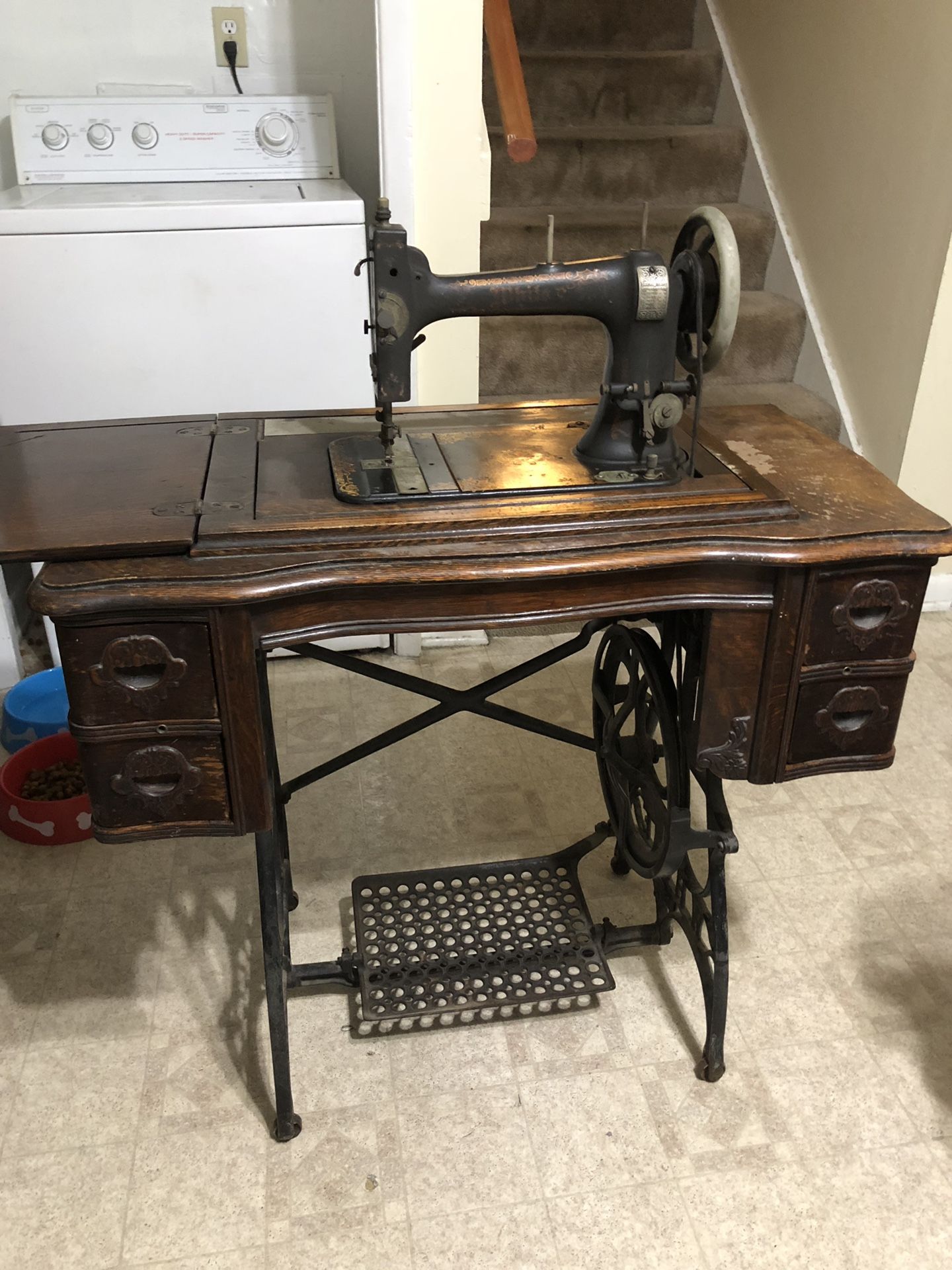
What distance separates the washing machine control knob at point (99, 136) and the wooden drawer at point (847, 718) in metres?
2.04

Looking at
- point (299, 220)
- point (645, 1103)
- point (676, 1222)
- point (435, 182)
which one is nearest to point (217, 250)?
point (299, 220)

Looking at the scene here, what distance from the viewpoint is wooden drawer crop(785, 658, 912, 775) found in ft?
4.31

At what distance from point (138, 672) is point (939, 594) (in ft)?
7.75

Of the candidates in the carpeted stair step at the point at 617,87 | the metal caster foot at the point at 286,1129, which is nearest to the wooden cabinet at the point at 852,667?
the metal caster foot at the point at 286,1129

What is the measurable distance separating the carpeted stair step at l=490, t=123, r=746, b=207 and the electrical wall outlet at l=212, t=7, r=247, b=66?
0.86m

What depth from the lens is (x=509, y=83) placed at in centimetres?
140

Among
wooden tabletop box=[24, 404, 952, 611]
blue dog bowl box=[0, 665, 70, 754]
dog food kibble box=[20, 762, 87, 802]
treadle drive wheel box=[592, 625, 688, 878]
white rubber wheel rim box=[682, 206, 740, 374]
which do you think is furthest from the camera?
blue dog bowl box=[0, 665, 70, 754]

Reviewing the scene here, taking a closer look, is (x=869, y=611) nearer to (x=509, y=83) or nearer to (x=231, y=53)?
(x=509, y=83)

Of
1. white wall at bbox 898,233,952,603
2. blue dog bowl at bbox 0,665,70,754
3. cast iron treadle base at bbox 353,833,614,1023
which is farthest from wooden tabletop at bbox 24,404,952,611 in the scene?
white wall at bbox 898,233,952,603

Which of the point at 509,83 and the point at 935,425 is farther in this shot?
the point at 935,425

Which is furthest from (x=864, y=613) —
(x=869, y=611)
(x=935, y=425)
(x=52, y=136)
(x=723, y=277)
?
(x=52, y=136)

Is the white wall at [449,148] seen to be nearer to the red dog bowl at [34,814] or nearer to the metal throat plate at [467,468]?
the metal throat plate at [467,468]

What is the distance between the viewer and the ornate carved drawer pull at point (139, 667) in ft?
3.77

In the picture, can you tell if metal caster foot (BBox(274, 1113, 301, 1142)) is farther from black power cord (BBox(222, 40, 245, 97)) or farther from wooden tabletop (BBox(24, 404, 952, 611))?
black power cord (BBox(222, 40, 245, 97))
